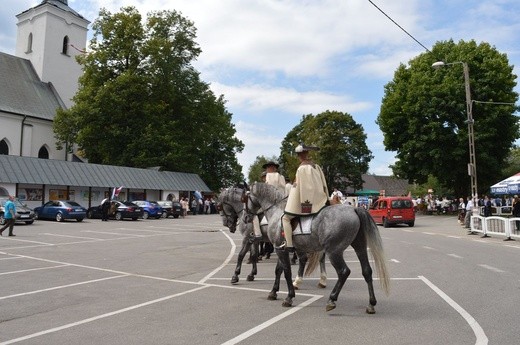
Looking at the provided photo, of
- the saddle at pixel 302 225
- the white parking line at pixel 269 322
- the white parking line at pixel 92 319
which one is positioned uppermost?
the saddle at pixel 302 225

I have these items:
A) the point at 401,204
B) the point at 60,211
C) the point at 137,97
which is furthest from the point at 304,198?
the point at 137,97

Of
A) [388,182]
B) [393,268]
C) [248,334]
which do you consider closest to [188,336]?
[248,334]

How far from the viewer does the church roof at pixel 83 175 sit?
33312 millimetres

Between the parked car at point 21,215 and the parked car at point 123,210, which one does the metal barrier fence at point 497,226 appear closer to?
the parked car at point 123,210

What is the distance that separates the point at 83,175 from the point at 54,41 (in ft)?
97.6

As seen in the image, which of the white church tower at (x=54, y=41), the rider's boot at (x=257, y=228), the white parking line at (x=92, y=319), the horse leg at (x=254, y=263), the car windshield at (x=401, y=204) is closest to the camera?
the white parking line at (x=92, y=319)

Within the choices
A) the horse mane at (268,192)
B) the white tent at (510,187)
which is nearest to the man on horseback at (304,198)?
the horse mane at (268,192)

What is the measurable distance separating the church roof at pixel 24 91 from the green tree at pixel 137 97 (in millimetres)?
5526

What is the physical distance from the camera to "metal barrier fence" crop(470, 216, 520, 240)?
19.0m

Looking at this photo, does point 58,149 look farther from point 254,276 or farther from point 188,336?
point 188,336

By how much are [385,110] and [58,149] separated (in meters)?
36.9

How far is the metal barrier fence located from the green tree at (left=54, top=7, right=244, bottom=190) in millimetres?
33308

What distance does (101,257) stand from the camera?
43.8 feet

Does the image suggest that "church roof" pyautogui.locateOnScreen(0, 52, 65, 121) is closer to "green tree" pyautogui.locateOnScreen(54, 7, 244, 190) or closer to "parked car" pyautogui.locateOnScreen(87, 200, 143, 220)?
"green tree" pyautogui.locateOnScreen(54, 7, 244, 190)
